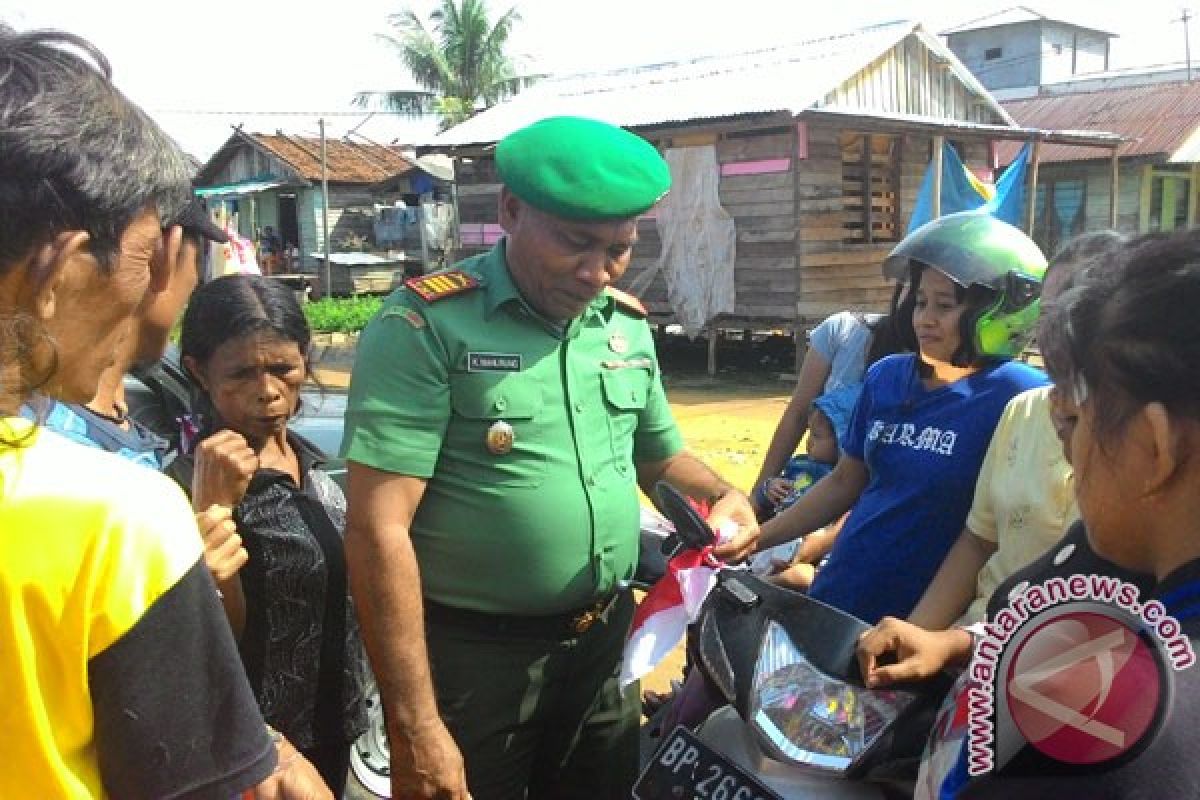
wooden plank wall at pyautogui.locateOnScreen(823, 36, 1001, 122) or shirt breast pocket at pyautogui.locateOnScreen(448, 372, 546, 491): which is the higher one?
wooden plank wall at pyautogui.locateOnScreen(823, 36, 1001, 122)

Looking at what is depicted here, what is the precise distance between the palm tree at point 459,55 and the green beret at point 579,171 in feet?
112

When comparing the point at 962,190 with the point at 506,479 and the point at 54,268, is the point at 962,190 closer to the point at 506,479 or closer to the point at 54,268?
the point at 506,479

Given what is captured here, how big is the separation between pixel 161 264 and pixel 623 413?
1253mm

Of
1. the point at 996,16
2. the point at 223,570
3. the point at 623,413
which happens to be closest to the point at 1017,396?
the point at 623,413

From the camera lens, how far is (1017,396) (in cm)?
217

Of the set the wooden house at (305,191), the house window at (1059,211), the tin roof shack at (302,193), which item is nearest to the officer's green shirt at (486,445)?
the house window at (1059,211)

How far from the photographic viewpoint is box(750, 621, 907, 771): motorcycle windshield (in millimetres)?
1730

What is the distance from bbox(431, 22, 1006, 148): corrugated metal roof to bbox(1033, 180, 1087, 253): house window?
7199 millimetres

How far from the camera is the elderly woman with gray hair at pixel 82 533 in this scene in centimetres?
94

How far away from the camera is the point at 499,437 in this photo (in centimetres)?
200

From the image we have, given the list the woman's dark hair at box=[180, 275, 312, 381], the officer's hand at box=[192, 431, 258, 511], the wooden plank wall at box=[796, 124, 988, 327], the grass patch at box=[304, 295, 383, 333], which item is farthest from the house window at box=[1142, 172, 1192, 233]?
the officer's hand at box=[192, 431, 258, 511]

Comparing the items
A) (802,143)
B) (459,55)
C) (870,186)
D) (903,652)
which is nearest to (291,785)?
(903,652)

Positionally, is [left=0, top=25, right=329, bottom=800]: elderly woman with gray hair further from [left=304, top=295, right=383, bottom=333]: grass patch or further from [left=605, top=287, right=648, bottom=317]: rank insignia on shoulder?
[left=304, top=295, right=383, bottom=333]: grass patch

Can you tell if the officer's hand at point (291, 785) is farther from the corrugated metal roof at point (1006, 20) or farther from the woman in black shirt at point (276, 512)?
the corrugated metal roof at point (1006, 20)
